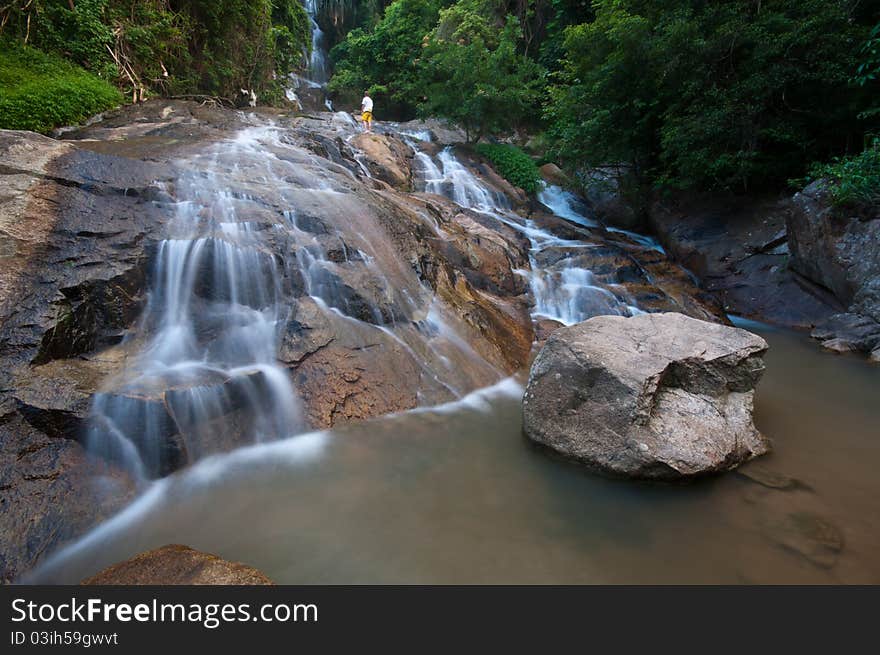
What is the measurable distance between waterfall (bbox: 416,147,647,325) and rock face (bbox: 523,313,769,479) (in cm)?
378

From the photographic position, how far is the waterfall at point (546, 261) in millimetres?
8297

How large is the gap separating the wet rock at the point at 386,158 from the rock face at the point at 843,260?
26.6ft

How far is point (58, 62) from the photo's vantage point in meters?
8.98

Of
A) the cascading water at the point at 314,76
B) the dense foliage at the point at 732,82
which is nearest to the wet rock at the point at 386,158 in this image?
the dense foliage at the point at 732,82

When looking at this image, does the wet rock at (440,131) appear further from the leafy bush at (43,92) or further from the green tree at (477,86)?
the leafy bush at (43,92)

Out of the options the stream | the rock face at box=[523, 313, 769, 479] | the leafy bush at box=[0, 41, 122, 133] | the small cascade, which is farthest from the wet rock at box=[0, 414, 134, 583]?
the small cascade

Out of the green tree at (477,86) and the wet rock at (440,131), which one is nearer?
the green tree at (477,86)

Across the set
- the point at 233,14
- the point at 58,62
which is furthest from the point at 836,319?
the point at 233,14

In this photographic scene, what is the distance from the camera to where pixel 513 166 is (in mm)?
14367

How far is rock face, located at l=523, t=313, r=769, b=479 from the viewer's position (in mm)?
3389

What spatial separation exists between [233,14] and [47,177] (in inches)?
443

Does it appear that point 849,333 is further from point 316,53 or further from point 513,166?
point 316,53

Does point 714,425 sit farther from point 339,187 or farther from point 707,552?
point 339,187

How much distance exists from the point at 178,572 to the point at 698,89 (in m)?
11.7
